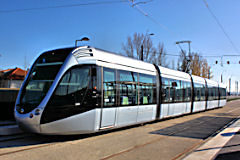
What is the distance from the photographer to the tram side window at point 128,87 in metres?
9.44

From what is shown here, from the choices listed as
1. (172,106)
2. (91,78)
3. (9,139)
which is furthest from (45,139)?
(172,106)

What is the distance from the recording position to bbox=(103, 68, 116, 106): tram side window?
28.0ft

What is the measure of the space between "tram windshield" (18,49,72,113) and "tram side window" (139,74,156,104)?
4.18 meters

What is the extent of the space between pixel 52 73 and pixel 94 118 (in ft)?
6.67

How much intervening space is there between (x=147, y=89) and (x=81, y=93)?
4491 millimetres

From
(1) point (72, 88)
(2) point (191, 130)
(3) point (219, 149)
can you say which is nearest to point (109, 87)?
(1) point (72, 88)

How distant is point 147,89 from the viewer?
11.4 m

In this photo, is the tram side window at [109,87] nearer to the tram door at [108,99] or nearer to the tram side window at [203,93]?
the tram door at [108,99]

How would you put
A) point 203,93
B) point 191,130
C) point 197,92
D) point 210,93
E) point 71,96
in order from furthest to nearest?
point 210,93
point 203,93
point 197,92
point 191,130
point 71,96

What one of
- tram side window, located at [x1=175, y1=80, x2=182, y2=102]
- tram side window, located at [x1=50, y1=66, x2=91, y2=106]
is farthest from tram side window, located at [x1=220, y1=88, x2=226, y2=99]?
tram side window, located at [x1=50, y1=66, x2=91, y2=106]

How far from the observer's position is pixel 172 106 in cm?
1419

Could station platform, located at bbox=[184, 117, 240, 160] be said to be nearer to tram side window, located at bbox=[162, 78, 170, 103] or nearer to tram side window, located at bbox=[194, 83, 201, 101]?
tram side window, located at bbox=[162, 78, 170, 103]

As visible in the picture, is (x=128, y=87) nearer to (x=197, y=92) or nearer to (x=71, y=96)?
(x=71, y=96)

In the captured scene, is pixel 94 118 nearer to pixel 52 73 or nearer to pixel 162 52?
pixel 52 73
